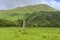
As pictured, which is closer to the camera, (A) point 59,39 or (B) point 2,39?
(B) point 2,39

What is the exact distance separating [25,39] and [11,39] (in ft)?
4.69

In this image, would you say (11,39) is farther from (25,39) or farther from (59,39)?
(59,39)

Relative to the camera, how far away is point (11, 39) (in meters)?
19.8

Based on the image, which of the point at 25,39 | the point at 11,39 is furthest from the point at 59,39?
the point at 11,39

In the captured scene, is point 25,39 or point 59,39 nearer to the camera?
point 25,39

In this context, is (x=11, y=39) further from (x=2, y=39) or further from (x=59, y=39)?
(x=59, y=39)

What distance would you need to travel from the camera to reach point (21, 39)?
20125 millimetres

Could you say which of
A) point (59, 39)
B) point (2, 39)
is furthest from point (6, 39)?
point (59, 39)

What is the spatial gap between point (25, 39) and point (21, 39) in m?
0.42

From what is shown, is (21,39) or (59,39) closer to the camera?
(21,39)

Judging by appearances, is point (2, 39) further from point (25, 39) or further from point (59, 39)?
point (59, 39)

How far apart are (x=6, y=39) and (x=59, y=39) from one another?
593 centimetres

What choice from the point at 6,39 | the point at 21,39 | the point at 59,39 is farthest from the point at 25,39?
the point at 59,39

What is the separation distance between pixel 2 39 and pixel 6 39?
0.40 meters
